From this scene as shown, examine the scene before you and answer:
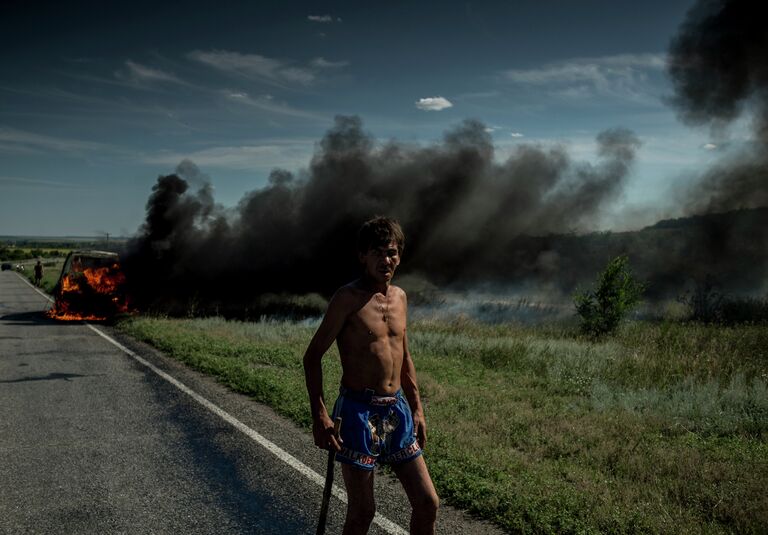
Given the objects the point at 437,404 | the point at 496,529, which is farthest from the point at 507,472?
the point at 437,404

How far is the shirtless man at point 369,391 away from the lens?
2.65 meters

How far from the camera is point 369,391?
271cm

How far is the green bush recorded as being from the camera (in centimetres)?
1378

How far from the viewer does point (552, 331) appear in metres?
14.9

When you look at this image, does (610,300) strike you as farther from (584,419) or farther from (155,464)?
(155,464)

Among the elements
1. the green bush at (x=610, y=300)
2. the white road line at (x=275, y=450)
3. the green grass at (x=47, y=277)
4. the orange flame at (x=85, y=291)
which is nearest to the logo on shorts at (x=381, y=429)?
the white road line at (x=275, y=450)

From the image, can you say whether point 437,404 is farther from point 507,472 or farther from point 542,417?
point 507,472

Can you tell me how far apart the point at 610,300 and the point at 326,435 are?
12647 mm

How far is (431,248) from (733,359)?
78.4 ft

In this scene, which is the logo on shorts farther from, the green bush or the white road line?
the green bush

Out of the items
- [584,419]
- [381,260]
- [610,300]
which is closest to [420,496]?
[381,260]

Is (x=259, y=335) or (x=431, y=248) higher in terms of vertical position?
(x=431, y=248)

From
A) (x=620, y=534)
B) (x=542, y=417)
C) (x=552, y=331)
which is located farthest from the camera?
(x=552, y=331)

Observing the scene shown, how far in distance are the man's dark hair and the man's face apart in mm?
19
